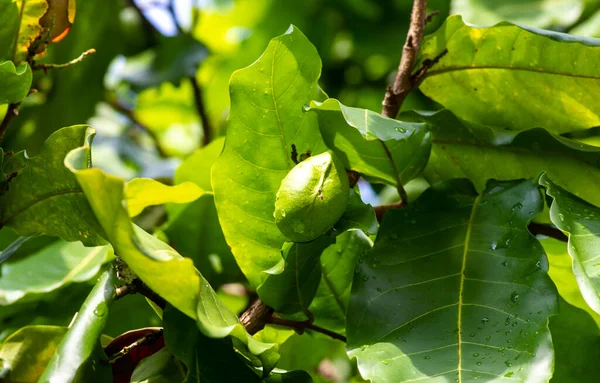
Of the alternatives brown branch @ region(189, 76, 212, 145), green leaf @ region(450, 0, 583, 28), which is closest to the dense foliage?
brown branch @ region(189, 76, 212, 145)

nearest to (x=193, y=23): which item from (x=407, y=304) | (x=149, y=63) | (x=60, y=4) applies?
(x=149, y=63)

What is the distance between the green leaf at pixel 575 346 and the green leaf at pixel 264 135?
0.37 meters

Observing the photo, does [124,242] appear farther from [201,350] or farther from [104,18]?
[104,18]

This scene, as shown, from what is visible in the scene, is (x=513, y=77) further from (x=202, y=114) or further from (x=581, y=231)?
(x=202, y=114)

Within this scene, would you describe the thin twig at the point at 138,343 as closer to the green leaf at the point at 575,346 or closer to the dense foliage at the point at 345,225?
the dense foliage at the point at 345,225

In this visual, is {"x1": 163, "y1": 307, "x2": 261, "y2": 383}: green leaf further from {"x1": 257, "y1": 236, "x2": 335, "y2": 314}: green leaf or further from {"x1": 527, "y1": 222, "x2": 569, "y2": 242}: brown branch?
{"x1": 527, "y1": 222, "x2": 569, "y2": 242}: brown branch

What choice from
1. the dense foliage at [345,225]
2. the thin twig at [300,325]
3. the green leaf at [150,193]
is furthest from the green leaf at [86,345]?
the thin twig at [300,325]

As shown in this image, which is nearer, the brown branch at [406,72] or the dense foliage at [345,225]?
the dense foliage at [345,225]

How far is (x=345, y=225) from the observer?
0.70 meters

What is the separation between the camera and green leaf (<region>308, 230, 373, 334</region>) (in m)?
0.83

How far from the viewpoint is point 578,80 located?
0.83 meters

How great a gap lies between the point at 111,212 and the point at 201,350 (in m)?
0.20

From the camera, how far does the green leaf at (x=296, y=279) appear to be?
2.41 feet

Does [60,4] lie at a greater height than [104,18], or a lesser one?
greater
